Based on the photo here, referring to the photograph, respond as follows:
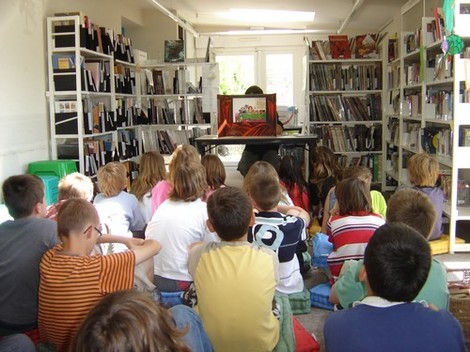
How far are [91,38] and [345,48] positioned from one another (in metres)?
3.48

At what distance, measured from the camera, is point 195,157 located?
12.5ft

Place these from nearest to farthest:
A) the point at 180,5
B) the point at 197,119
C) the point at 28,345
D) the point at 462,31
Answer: the point at 28,345 < the point at 462,31 < the point at 197,119 < the point at 180,5

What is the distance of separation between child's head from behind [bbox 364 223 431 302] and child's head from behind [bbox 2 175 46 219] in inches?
60.7

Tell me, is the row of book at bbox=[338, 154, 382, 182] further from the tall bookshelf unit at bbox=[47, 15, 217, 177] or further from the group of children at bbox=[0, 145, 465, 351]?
the group of children at bbox=[0, 145, 465, 351]

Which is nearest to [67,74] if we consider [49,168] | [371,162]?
[49,168]

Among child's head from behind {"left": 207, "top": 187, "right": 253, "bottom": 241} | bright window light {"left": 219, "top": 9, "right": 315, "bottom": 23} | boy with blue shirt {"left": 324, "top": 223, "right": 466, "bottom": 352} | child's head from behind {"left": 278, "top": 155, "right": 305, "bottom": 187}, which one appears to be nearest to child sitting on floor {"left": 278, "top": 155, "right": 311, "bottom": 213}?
child's head from behind {"left": 278, "top": 155, "right": 305, "bottom": 187}

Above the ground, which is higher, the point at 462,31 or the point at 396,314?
the point at 462,31

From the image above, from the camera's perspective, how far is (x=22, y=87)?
502 cm

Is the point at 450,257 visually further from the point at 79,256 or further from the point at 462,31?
the point at 79,256

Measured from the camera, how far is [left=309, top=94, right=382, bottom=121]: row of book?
7.37m

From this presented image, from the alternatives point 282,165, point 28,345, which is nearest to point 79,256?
point 28,345

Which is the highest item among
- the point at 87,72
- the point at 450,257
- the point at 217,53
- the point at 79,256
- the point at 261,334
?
the point at 217,53

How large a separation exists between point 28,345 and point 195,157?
97.6 inches

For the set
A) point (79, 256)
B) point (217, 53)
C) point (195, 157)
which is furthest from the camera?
point (217, 53)
